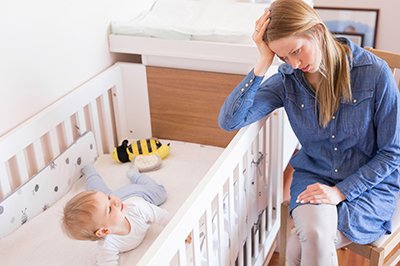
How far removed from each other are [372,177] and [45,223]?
3.12 feet

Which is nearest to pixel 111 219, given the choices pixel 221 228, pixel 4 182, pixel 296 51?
pixel 221 228

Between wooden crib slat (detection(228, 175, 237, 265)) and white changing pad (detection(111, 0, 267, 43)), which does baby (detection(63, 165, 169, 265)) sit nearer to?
wooden crib slat (detection(228, 175, 237, 265))

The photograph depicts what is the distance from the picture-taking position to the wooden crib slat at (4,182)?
1.61 meters

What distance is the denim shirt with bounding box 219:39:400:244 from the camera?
1.46 metres

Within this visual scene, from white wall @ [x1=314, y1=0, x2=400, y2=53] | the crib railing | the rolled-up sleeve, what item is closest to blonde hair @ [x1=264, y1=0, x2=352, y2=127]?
the rolled-up sleeve

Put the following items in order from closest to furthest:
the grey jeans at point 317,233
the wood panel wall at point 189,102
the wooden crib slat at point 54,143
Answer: the grey jeans at point 317,233 < the wooden crib slat at point 54,143 < the wood panel wall at point 189,102

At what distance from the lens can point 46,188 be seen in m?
1.78

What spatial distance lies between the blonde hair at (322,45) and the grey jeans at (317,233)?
0.23m

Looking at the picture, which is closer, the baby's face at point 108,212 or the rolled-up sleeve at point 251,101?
the baby's face at point 108,212

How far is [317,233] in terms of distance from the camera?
1.44 meters

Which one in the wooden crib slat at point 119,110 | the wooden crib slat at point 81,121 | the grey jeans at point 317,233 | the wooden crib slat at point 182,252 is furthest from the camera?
the wooden crib slat at point 119,110

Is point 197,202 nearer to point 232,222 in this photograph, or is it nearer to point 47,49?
point 232,222

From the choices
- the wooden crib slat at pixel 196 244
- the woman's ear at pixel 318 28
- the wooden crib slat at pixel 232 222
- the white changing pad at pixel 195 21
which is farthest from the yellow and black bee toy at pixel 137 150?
the woman's ear at pixel 318 28

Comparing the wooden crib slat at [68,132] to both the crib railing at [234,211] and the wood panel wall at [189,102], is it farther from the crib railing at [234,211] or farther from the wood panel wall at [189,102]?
the crib railing at [234,211]
